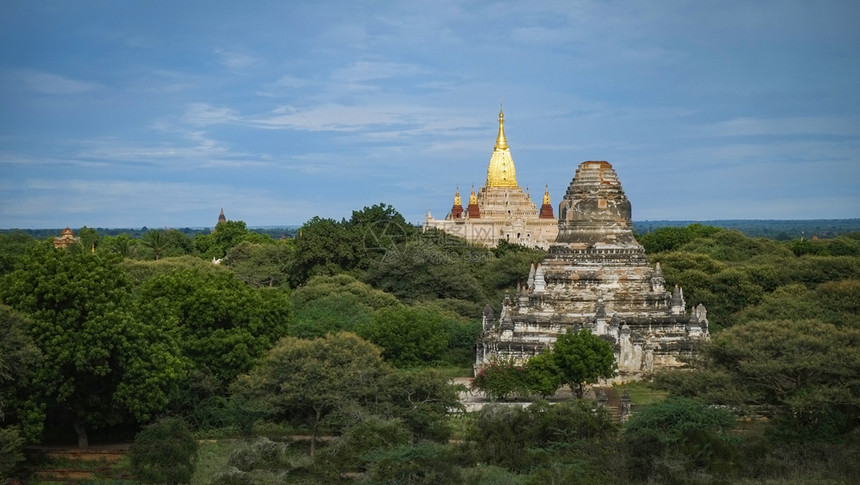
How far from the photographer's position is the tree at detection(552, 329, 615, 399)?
120ft

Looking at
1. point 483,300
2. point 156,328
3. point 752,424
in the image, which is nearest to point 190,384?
point 156,328

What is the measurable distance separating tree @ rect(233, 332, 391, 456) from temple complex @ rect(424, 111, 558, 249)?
87.1 m

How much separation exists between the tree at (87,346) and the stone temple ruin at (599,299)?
1330 centimetres

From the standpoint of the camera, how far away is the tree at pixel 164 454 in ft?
90.7

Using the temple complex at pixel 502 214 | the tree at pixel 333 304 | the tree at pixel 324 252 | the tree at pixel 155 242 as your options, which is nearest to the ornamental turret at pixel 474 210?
the temple complex at pixel 502 214

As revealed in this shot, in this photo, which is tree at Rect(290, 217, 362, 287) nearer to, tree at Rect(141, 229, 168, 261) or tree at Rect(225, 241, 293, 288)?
tree at Rect(225, 241, 293, 288)

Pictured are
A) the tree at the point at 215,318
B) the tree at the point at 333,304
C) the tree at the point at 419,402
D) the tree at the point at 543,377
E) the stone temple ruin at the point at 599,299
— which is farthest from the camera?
the tree at the point at 333,304

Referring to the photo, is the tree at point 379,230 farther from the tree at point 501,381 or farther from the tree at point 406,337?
the tree at point 501,381

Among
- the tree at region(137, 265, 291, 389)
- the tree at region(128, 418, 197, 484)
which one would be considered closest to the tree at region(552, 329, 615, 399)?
the tree at region(137, 265, 291, 389)

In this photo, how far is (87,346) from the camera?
101 feet

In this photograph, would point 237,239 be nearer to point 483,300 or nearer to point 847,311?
point 483,300

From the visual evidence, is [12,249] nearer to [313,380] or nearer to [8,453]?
[313,380]

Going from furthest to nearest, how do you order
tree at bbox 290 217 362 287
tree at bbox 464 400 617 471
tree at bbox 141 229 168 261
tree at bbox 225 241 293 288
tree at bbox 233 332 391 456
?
tree at bbox 141 229 168 261, tree at bbox 225 241 293 288, tree at bbox 290 217 362 287, tree at bbox 233 332 391 456, tree at bbox 464 400 617 471

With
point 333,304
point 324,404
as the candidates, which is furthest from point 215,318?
point 333,304
